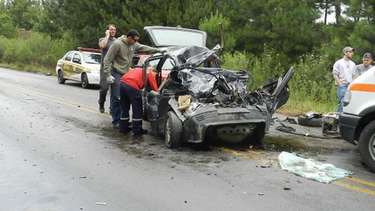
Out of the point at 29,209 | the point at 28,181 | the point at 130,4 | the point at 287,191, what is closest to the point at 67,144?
the point at 28,181

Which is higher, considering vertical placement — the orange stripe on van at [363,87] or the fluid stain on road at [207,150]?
the orange stripe on van at [363,87]

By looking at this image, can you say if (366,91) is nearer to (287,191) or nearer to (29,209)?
(287,191)

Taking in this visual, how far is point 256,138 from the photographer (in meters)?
8.37

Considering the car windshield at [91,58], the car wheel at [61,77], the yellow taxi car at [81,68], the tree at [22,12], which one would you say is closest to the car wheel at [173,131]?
the yellow taxi car at [81,68]

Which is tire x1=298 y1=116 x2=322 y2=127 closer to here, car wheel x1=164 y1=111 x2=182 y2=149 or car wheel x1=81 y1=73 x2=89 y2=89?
car wheel x1=164 y1=111 x2=182 y2=149

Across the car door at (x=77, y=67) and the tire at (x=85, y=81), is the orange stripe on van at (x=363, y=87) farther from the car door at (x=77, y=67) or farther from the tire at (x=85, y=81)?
the car door at (x=77, y=67)

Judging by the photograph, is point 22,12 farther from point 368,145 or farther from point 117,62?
point 368,145

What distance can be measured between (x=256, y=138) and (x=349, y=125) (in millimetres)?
1563

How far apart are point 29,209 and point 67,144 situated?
3281 millimetres

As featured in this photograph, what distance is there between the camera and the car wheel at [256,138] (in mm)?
8137

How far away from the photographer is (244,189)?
6.00m

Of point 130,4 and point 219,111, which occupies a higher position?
point 130,4

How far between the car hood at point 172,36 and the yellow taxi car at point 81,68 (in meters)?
6.98

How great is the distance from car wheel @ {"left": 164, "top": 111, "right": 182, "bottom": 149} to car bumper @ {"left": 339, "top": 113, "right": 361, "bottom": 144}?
2.41 meters
